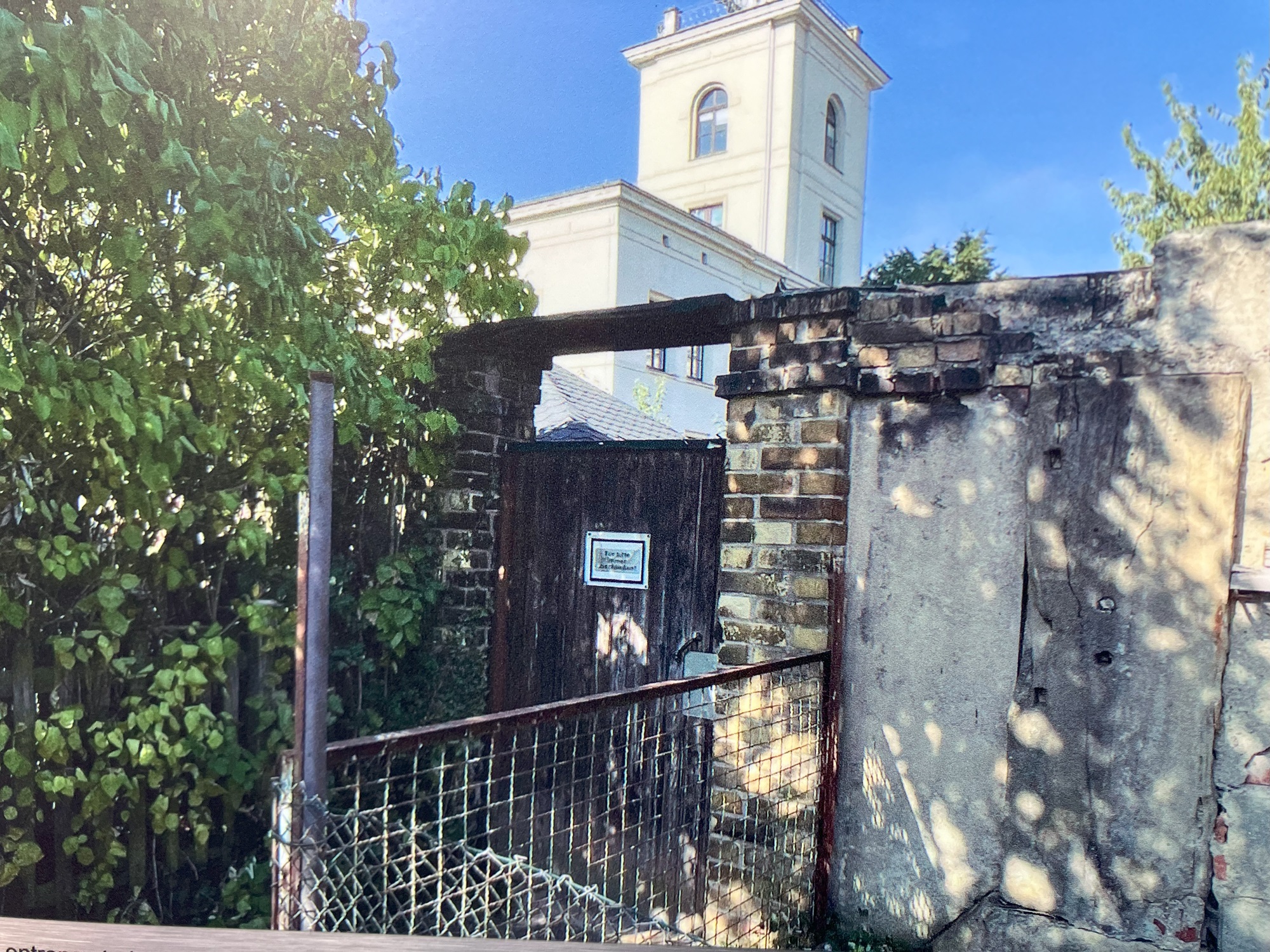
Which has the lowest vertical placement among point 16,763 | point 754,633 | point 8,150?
point 16,763

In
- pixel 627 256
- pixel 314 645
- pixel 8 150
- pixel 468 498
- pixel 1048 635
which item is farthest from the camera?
pixel 468 498

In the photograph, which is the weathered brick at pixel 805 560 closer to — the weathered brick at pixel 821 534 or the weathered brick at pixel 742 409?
the weathered brick at pixel 821 534

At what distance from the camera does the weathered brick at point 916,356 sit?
228 centimetres

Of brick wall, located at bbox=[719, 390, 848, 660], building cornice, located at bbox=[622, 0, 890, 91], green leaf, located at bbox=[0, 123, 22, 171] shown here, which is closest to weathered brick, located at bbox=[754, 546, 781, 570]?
brick wall, located at bbox=[719, 390, 848, 660]

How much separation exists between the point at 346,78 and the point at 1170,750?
2839 mm

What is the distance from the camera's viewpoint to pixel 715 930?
7.93 ft

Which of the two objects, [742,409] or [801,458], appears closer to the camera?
[801,458]

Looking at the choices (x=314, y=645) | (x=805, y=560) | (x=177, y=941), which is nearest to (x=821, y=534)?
(x=805, y=560)

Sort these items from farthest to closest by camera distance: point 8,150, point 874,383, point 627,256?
point 627,256 → point 874,383 → point 8,150

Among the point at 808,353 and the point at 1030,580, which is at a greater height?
the point at 808,353

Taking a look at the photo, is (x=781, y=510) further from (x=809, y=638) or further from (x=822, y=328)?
(x=822, y=328)

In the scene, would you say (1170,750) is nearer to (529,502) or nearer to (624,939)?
(624,939)

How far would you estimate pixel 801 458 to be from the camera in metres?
2.41

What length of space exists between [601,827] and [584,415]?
91.0 inches
